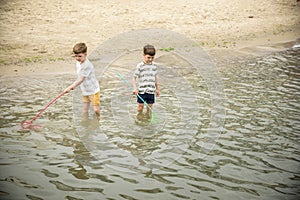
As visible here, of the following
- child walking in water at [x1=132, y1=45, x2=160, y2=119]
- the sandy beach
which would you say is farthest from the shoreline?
child walking in water at [x1=132, y1=45, x2=160, y2=119]

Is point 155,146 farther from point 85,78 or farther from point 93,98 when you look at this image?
point 85,78

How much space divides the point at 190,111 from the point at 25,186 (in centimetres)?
389

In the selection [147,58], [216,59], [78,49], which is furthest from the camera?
[216,59]

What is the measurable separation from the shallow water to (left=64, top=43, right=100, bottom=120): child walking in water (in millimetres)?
408

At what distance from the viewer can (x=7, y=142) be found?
17.7ft

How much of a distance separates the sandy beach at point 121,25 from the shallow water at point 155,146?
9.60ft

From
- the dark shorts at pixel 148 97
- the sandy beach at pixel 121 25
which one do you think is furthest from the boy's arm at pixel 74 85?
the sandy beach at pixel 121 25

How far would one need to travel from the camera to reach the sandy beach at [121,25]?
1132cm

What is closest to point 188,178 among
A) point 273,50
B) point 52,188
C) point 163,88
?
point 52,188

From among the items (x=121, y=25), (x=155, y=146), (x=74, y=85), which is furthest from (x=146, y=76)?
(x=121, y=25)

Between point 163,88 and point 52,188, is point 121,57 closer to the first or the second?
point 163,88

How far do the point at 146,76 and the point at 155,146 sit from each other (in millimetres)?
1640

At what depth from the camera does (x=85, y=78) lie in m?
6.27

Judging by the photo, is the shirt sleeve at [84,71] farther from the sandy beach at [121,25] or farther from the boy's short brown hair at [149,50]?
the sandy beach at [121,25]
